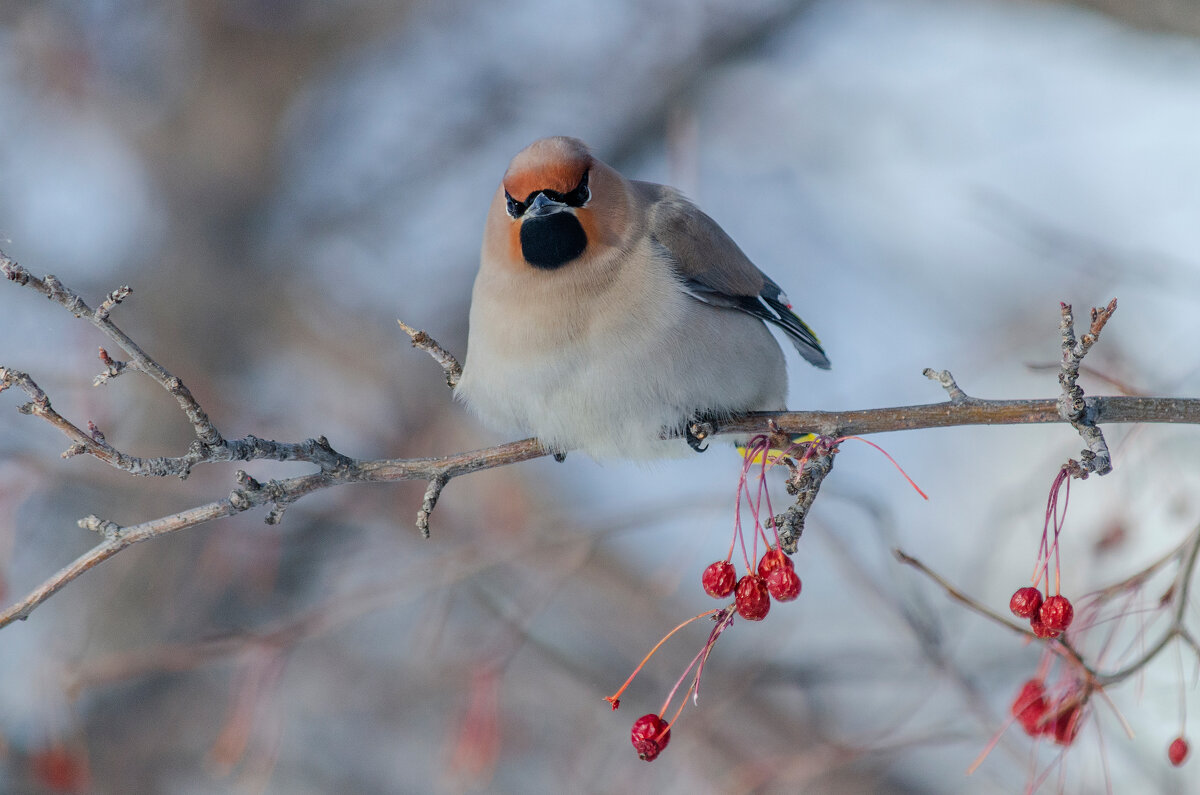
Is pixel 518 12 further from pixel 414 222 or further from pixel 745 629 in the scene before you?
pixel 745 629

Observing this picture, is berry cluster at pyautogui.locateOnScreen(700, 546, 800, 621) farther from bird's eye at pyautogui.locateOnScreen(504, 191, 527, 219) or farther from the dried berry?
bird's eye at pyautogui.locateOnScreen(504, 191, 527, 219)

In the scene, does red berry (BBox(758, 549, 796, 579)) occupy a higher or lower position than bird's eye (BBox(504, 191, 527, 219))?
lower

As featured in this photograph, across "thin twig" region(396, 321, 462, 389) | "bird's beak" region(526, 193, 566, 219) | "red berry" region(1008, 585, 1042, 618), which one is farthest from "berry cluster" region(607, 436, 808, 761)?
"bird's beak" region(526, 193, 566, 219)

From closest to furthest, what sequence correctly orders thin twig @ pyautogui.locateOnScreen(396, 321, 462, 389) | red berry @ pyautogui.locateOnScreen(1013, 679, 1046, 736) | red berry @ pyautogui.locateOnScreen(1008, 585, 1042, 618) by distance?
1. red berry @ pyautogui.locateOnScreen(1008, 585, 1042, 618)
2. red berry @ pyautogui.locateOnScreen(1013, 679, 1046, 736)
3. thin twig @ pyautogui.locateOnScreen(396, 321, 462, 389)

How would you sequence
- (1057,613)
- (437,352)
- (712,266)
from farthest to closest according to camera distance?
(712,266), (437,352), (1057,613)

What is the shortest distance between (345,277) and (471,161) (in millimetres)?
1207

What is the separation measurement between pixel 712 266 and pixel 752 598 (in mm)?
1465

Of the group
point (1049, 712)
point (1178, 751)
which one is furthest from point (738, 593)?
point (1178, 751)

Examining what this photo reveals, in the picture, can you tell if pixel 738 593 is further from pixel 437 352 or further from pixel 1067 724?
pixel 437 352

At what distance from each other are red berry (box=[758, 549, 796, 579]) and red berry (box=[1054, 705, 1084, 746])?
76 centimetres

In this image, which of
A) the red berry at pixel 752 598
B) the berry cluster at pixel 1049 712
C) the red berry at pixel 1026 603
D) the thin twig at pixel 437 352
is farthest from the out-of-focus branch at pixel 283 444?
the berry cluster at pixel 1049 712

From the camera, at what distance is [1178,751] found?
7.81 feet

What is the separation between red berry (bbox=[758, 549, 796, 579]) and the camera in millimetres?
2323

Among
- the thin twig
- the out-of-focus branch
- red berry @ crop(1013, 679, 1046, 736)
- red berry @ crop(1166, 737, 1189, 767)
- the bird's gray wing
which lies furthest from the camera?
the bird's gray wing
